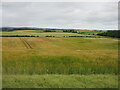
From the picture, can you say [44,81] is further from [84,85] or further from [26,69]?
[26,69]

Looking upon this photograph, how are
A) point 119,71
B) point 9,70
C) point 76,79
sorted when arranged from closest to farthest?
point 76,79 → point 9,70 → point 119,71

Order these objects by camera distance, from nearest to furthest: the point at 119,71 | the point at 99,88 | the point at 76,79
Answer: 1. the point at 99,88
2. the point at 76,79
3. the point at 119,71

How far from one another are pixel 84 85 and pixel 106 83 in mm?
902

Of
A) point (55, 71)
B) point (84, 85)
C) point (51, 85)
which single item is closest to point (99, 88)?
point (84, 85)

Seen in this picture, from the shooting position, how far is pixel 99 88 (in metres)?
4.99

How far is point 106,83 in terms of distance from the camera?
5516 mm

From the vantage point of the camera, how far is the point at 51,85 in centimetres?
513

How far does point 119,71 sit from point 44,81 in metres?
4.35

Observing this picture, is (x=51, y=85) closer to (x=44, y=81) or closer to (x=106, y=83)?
(x=44, y=81)

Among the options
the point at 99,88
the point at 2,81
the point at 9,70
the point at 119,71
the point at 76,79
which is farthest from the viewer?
the point at 119,71

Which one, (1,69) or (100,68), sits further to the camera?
(100,68)

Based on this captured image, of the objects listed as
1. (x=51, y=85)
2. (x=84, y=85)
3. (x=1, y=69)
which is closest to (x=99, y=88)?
(x=84, y=85)

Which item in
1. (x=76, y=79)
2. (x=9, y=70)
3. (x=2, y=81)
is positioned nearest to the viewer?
(x=2, y=81)

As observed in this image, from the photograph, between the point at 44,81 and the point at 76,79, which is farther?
A: the point at 76,79
